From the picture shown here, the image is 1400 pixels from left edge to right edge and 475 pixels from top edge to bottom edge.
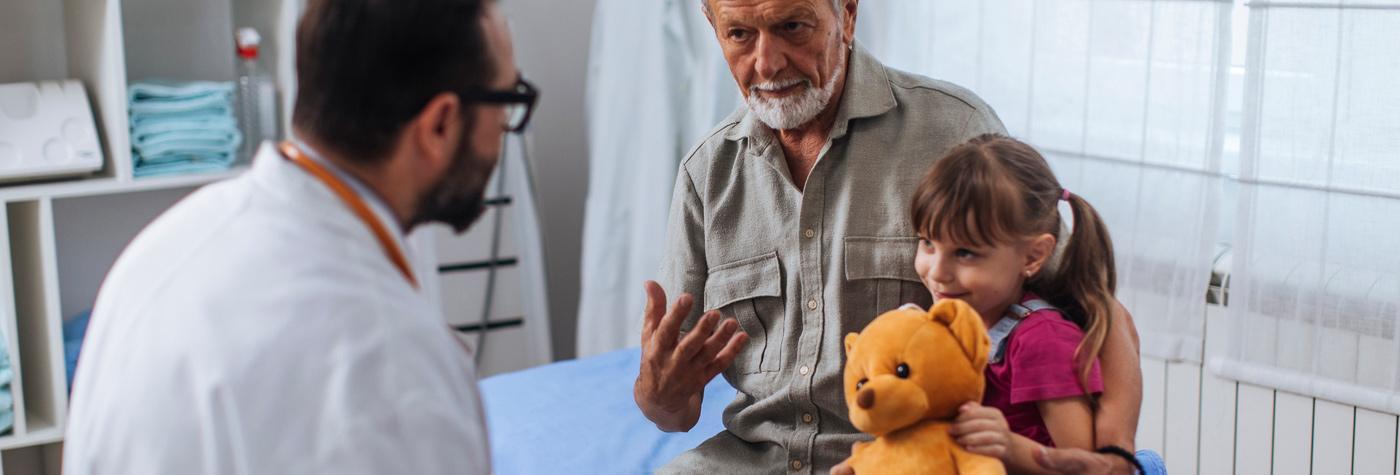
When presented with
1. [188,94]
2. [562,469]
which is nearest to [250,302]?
[562,469]

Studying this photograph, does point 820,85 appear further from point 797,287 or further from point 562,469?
point 562,469

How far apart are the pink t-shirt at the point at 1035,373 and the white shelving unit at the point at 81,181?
178 cm

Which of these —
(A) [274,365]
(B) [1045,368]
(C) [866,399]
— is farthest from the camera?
(B) [1045,368]

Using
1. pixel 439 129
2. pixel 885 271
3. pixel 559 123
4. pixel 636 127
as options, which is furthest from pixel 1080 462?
pixel 559 123

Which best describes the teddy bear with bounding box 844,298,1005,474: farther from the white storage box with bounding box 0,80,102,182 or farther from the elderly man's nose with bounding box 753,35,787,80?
the white storage box with bounding box 0,80,102,182

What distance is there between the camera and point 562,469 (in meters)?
2.02

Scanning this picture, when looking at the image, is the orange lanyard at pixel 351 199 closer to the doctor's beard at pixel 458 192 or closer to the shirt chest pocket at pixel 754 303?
the doctor's beard at pixel 458 192

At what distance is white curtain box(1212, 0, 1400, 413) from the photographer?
198 centimetres

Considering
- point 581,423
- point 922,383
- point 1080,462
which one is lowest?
point 581,423

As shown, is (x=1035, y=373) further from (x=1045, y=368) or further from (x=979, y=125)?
(x=979, y=125)

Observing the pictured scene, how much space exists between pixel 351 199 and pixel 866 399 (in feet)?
1.70

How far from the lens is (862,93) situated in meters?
1.71

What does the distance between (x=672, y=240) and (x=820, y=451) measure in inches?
14.6

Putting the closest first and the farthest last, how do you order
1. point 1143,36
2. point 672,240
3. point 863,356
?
point 863,356 < point 672,240 < point 1143,36
